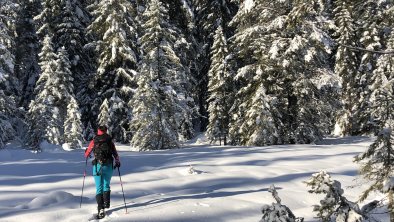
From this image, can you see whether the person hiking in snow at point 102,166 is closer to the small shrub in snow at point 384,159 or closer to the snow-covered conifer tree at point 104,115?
the small shrub in snow at point 384,159

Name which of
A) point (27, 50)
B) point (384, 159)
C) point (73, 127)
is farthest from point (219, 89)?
point (384, 159)

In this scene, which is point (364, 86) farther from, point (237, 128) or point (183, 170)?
point (183, 170)

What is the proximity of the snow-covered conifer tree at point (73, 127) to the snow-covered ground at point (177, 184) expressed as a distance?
13.6m

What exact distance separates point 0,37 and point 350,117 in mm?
26750

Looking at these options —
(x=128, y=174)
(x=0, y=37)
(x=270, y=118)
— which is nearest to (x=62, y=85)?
(x=0, y=37)

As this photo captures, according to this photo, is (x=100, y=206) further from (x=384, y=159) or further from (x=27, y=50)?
(x=27, y=50)

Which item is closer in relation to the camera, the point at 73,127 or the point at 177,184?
the point at 177,184

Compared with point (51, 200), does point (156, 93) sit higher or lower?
higher

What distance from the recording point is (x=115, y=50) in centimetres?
2808

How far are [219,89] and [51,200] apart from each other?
2612cm

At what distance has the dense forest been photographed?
65.1ft

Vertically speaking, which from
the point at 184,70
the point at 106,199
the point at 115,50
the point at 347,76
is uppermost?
Result: the point at 115,50

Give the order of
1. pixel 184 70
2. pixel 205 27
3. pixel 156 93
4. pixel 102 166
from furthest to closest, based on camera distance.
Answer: pixel 205 27 < pixel 184 70 < pixel 156 93 < pixel 102 166

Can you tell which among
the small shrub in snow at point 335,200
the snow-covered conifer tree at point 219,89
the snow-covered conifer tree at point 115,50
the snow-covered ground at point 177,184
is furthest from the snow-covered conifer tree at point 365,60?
the small shrub in snow at point 335,200
